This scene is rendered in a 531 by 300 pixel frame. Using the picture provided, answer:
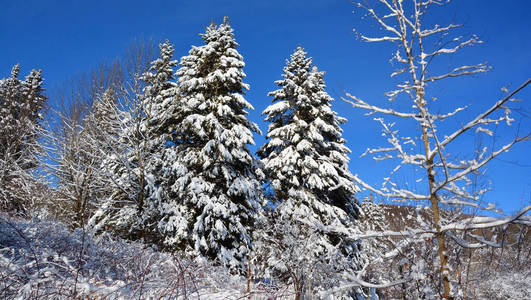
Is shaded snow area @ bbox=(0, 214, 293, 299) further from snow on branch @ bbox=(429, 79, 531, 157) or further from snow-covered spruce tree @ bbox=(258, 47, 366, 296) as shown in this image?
snow-covered spruce tree @ bbox=(258, 47, 366, 296)

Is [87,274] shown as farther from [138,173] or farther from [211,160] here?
[211,160]

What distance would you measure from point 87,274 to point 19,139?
10.1 meters

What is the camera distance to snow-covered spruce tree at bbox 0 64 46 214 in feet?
38.9

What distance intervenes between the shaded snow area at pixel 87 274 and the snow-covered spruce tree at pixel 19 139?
15.8 ft

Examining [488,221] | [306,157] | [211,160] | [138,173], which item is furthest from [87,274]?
[306,157]

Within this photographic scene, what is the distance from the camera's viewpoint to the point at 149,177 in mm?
10938

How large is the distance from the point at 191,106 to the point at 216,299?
915 centimetres

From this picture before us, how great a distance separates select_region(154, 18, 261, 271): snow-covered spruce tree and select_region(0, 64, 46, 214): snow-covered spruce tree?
15.9 feet

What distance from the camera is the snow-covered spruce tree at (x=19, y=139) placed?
11.9m

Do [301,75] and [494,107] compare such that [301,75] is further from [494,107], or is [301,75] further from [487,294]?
[487,294]

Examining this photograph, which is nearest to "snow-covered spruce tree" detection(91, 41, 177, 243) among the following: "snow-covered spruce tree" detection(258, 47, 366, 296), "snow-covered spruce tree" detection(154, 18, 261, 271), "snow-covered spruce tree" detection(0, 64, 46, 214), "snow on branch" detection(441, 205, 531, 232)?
"snow-covered spruce tree" detection(154, 18, 261, 271)

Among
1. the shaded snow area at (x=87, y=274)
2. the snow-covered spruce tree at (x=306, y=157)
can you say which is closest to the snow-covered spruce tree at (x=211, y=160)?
the snow-covered spruce tree at (x=306, y=157)

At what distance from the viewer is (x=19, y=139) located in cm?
1155

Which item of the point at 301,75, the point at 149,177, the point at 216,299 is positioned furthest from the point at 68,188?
the point at 301,75
